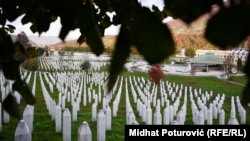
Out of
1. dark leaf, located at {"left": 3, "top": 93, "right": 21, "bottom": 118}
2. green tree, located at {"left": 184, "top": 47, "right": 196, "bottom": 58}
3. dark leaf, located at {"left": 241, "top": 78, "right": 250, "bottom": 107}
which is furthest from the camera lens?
green tree, located at {"left": 184, "top": 47, "right": 196, "bottom": 58}

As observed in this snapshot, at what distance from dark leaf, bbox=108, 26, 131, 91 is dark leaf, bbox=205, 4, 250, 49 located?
12cm

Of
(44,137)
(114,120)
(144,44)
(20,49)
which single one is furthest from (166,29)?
(114,120)

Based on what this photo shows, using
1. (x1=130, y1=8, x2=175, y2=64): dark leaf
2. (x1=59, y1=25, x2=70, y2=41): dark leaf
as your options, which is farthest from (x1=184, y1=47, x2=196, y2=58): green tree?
(x1=130, y1=8, x2=175, y2=64): dark leaf

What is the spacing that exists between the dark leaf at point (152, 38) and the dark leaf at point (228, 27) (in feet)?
0.16

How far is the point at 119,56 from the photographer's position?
1.42 feet

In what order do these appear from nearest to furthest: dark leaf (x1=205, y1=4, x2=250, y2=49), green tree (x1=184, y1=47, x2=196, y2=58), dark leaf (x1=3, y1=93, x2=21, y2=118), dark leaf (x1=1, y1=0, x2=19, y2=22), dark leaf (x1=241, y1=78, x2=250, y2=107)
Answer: dark leaf (x1=205, y1=4, x2=250, y2=49), dark leaf (x1=241, y1=78, x2=250, y2=107), dark leaf (x1=3, y1=93, x2=21, y2=118), dark leaf (x1=1, y1=0, x2=19, y2=22), green tree (x1=184, y1=47, x2=196, y2=58)

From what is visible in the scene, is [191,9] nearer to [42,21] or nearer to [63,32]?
[63,32]

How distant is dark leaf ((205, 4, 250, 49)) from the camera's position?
0.35 metres

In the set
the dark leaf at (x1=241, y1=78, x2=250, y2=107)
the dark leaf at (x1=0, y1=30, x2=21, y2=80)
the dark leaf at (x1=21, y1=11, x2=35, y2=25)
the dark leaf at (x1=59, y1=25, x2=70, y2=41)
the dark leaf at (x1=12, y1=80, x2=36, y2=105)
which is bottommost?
the dark leaf at (x1=12, y1=80, x2=36, y2=105)

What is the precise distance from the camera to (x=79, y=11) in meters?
0.59

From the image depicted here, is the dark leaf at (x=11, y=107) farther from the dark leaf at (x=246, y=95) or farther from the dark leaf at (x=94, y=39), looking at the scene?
the dark leaf at (x=246, y=95)

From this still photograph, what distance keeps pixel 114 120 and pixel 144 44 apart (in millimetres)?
7954

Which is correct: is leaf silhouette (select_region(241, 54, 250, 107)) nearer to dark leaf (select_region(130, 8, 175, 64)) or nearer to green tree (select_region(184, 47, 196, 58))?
dark leaf (select_region(130, 8, 175, 64))

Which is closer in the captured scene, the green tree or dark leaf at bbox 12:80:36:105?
dark leaf at bbox 12:80:36:105
